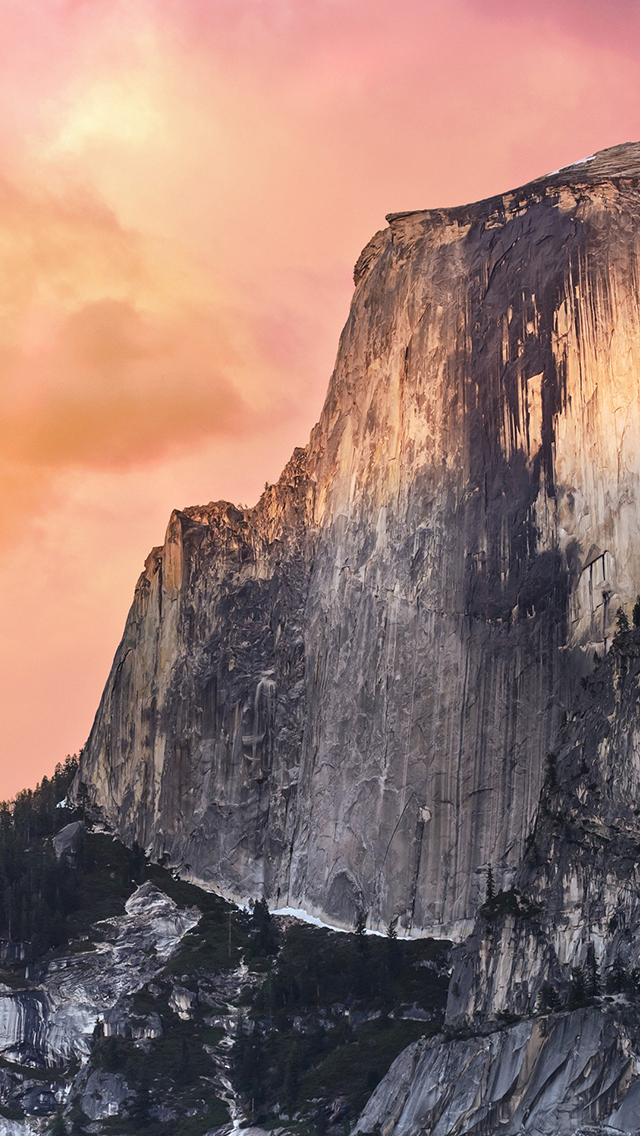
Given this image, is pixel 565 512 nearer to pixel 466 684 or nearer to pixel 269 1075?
pixel 466 684

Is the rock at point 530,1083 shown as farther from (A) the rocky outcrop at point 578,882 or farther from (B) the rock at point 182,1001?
(B) the rock at point 182,1001

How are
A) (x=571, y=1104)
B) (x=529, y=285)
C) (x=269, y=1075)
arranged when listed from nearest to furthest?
(x=571, y=1104) → (x=269, y=1075) → (x=529, y=285)

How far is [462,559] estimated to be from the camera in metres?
182

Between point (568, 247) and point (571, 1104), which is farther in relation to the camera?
point (568, 247)

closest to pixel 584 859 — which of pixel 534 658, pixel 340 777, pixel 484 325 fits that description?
pixel 534 658

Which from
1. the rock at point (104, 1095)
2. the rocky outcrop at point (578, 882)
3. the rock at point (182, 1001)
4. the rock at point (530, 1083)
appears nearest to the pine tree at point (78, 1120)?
the rock at point (104, 1095)

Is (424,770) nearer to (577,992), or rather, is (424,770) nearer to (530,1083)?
(577,992)

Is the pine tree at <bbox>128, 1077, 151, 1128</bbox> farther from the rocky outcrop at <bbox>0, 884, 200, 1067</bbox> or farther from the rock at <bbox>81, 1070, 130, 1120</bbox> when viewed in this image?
the rocky outcrop at <bbox>0, 884, 200, 1067</bbox>

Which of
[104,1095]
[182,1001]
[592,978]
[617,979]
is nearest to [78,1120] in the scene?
[104,1095]

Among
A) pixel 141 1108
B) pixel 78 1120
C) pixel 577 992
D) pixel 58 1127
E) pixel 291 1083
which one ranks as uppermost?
pixel 577 992

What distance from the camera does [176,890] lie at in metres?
198

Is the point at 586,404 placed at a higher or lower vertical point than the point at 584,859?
higher

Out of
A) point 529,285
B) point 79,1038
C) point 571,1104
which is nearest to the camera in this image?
point 571,1104

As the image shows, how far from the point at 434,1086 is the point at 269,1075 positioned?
27.5 m
